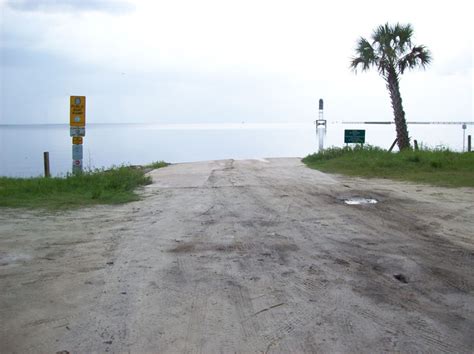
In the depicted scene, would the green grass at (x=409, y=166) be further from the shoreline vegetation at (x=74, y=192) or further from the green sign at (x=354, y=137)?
the shoreline vegetation at (x=74, y=192)

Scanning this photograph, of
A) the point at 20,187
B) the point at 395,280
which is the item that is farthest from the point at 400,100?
the point at 395,280

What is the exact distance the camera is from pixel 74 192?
10.6 meters

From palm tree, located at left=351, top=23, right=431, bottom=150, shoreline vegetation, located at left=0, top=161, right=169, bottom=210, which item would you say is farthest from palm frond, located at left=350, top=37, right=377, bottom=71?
shoreline vegetation, located at left=0, top=161, right=169, bottom=210

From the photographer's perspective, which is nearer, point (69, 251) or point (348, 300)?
point (348, 300)

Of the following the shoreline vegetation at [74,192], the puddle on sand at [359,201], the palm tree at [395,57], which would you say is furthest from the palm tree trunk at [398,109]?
the shoreline vegetation at [74,192]

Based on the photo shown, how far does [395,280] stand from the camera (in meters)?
4.75

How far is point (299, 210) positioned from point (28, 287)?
493cm

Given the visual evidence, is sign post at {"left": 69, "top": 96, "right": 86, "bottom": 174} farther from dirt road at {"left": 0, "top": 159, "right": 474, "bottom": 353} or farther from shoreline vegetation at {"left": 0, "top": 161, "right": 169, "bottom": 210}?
dirt road at {"left": 0, "top": 159, "right": 474, "bottom": 353}

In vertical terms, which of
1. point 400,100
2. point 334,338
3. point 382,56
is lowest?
point 334,338

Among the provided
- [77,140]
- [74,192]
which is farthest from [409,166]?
[74,192]

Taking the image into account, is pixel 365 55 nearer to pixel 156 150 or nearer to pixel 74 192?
pixel 74 192

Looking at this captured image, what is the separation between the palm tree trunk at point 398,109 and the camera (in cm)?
2106

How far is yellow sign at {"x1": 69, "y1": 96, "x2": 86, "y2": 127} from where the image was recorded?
13227 millimetres

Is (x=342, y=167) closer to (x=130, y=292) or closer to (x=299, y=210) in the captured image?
(x=299, y=210)
